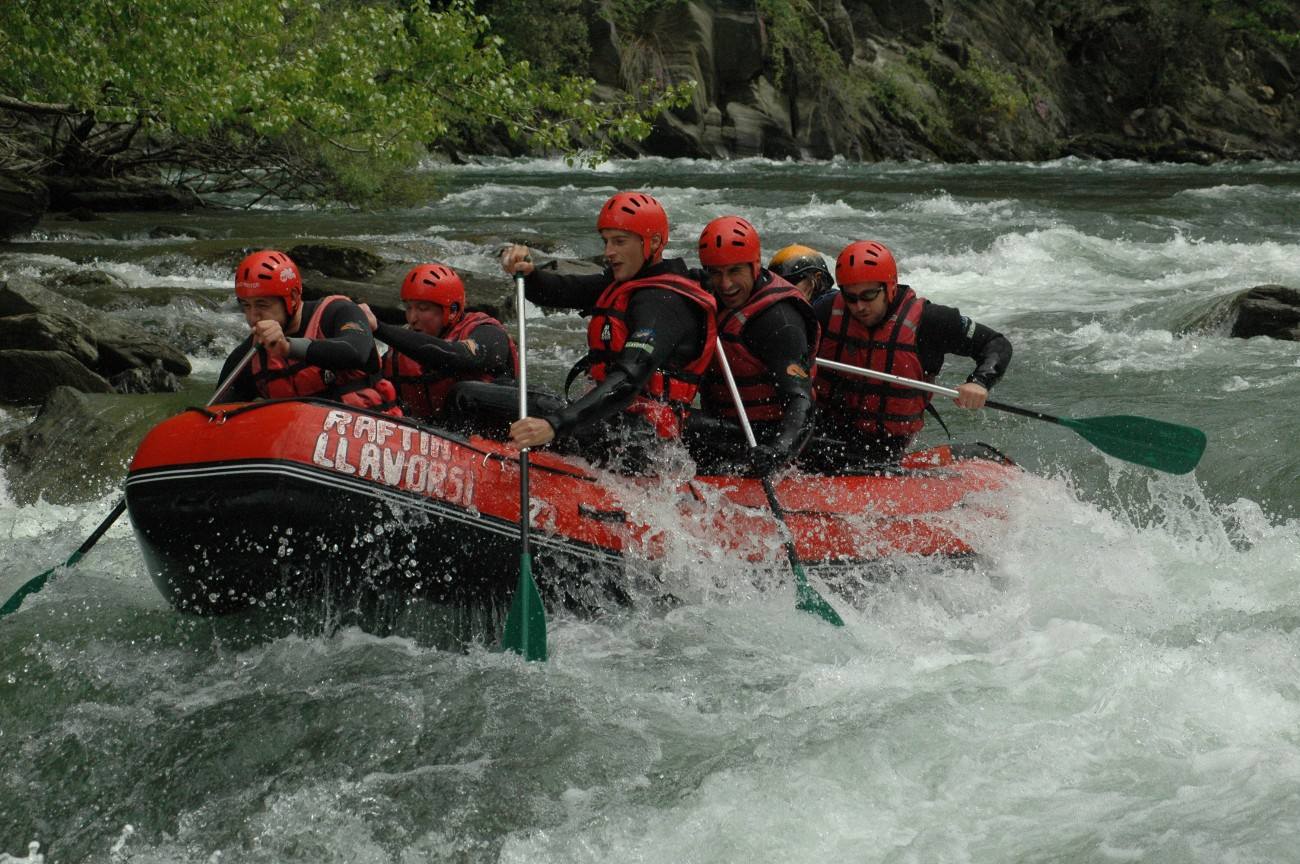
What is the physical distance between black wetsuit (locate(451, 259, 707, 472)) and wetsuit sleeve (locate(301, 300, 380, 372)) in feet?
1.37

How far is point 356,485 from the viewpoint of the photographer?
4523 millimetres

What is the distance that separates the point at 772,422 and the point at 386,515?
72.5 inches

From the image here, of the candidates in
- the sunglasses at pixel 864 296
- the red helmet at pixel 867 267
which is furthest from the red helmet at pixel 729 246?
the sunglasses at pixel 864 296

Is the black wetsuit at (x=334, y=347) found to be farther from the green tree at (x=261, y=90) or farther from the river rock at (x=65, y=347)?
the green tree at (x=261, y=90)

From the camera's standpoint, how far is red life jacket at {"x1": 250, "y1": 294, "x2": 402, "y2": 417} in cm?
533

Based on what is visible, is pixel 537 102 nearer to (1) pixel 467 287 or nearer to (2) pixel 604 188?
(1) pixel 467 287

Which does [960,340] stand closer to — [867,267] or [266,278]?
[867,267]

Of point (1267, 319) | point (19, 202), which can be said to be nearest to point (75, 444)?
point (19, 202)

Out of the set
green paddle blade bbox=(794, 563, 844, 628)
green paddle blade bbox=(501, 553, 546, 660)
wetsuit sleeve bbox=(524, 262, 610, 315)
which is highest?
wetsuit sleeve bbox=(524, 262, 610, 315)

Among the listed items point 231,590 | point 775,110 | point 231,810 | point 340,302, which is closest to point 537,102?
point 340,302

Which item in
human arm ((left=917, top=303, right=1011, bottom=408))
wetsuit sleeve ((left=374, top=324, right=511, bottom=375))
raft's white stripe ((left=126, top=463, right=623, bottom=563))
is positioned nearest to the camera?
raft's white stripe ((left=126, top=463, right=623, bottom=563))

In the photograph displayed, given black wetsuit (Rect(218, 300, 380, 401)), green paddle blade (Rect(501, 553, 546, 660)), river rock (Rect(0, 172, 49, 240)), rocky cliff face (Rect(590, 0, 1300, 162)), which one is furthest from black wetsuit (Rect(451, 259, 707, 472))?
rocky cliff face (Rect(590, 0, 1300, 162))

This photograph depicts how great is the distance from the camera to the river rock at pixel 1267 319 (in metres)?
10.7

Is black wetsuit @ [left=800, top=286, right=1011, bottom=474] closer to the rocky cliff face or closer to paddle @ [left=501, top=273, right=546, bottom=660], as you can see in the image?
paddle @ [left=501, top=273, right=546, bottom=660]
